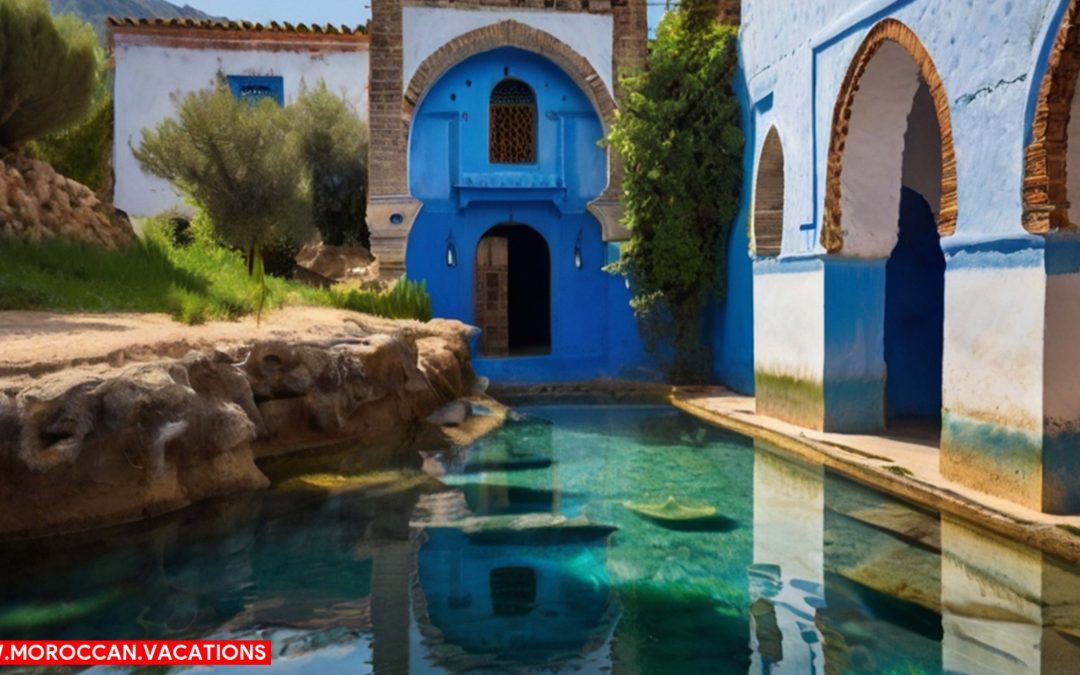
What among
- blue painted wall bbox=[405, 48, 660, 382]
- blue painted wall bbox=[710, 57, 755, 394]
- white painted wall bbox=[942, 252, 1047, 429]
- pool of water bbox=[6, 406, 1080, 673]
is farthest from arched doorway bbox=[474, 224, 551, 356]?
white painted wall bbox=[942, 252, 1047, 429]

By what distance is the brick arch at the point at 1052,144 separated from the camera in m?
5.70

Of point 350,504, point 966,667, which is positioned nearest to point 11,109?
point 350,504

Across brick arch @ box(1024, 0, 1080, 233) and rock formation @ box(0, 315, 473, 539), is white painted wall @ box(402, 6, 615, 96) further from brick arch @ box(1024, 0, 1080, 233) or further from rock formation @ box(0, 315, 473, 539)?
brick arch @ box(1024, 0, 1080, 233)

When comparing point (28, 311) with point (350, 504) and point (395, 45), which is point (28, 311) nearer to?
point (350, 504)

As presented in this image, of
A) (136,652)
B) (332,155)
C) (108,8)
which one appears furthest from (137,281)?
(108,8)

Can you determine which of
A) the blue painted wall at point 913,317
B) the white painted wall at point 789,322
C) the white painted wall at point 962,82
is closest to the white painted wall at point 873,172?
the white painted wall at point 962,82

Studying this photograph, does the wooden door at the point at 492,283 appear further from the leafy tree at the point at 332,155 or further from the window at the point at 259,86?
the window at the point at 259,86

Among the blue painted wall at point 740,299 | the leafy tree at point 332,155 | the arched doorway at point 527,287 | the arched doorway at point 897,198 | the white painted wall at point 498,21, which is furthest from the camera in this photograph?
the arched doorway at point 527,287

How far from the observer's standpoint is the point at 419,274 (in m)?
14.9

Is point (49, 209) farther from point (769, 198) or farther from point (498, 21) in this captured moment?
point (769, 198)

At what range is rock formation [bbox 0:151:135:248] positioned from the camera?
35.3 feet

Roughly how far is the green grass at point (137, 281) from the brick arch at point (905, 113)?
21.7ft

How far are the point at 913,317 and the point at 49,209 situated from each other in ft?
34.6

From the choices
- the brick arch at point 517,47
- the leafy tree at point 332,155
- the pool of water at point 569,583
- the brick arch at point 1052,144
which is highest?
the brick arch at point 517,47
